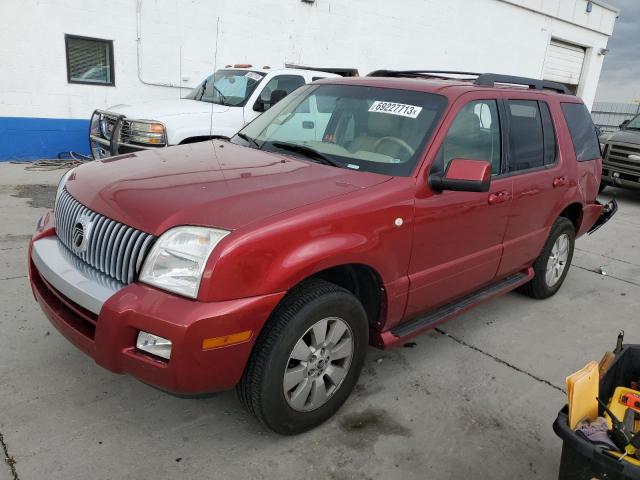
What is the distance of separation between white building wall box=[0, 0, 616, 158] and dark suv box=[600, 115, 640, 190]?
6.58 metres

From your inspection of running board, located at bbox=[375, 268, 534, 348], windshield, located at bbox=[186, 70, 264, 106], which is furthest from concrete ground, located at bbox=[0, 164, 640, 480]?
windshield, located at bbox=[186, 70, 264, 106]

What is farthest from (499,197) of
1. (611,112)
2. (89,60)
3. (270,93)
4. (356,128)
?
(611,112)

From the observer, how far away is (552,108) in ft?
13.9

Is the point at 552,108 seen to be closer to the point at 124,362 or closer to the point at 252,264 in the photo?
the point at 252,264

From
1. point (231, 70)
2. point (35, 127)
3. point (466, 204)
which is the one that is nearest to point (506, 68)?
point (231, 70)

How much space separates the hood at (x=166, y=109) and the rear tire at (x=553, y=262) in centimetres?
406

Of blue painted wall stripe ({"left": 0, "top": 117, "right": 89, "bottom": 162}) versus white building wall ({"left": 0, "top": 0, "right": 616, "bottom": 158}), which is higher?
white building wall ({"left": 0, "top": 0, "right": 616, "bottom": 158})

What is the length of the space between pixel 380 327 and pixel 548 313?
89.7 inches

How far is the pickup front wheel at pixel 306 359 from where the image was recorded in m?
2.36

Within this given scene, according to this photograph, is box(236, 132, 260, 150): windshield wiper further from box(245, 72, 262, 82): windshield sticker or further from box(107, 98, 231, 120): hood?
box(245, 72, 262, 82): windshield sticker

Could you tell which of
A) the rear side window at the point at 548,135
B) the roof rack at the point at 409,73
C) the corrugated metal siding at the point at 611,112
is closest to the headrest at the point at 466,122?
the roof rack at the point at 409,73

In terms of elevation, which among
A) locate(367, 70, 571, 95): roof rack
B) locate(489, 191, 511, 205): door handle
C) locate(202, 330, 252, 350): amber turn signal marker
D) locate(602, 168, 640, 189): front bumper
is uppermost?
locate(367, 70, 571, 95): roof rack

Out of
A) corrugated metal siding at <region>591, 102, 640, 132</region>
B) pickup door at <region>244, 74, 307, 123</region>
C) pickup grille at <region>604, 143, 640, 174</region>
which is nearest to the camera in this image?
pickup door at <region>244, 74, 307, 123</region>

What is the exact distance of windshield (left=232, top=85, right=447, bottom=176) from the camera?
302cm
